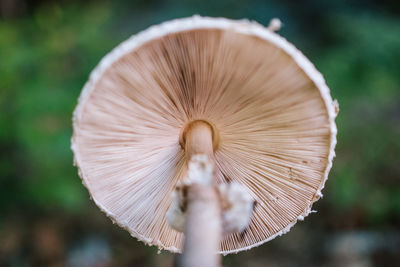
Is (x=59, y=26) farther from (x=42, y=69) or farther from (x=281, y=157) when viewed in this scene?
(x=281, y=157)

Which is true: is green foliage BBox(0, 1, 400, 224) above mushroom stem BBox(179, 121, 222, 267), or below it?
above

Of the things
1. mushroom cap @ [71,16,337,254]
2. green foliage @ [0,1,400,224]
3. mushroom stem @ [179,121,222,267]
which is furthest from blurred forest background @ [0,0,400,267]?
mushroom stem @ [179,121,222,267]

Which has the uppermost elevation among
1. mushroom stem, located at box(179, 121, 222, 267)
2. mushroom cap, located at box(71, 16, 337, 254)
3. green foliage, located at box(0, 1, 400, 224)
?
green foliage, located at box(0, 1, 400, 224)

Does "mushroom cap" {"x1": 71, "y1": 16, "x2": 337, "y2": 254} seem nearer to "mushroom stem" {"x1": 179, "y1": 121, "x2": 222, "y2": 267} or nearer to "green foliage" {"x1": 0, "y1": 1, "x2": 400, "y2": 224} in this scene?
"mushroom stem" {"x1": 179, "y1": 121, "x2": 222, "y2": 267}

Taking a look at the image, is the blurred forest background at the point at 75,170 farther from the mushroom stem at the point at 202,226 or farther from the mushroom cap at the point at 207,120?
the mushroom stem at the point at 202,226

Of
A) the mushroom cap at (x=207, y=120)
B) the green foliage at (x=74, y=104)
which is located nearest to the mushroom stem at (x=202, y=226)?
the mushroom cap at (x=207, y=120)

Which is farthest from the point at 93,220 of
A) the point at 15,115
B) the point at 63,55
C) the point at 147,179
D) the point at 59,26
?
the point at 147,179
